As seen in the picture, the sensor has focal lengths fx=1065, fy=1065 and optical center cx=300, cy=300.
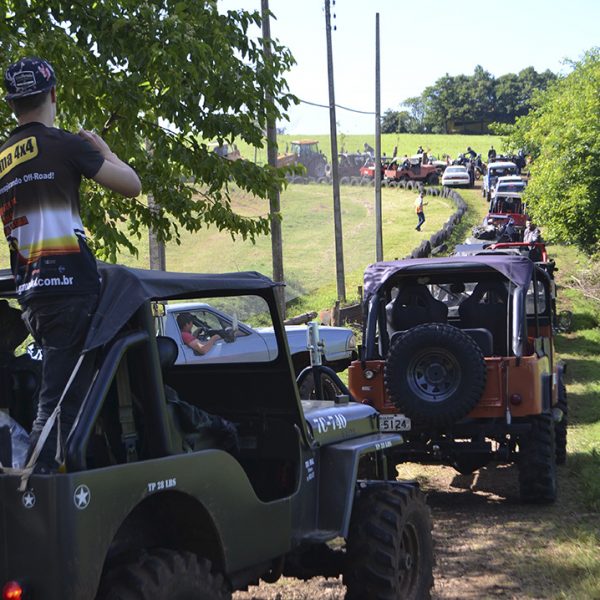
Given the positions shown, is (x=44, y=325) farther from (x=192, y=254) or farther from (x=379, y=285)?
(x=192, y=254)

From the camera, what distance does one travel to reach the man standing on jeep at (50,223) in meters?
4.05

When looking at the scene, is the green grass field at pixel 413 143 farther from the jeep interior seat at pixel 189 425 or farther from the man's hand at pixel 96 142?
the man's hand at pixel 96 142

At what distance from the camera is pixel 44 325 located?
4.09 metres

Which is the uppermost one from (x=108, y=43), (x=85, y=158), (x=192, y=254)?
(x=108, y=43)

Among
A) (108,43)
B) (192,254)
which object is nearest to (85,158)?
(108,43)

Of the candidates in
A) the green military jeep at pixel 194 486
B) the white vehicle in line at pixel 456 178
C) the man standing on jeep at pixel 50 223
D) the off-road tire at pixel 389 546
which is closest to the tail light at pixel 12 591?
the green military jeep at pixel 194 486

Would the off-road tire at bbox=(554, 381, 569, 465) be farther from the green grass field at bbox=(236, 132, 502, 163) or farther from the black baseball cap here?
the green grass field at bbox=(236, 132, 502, 163)

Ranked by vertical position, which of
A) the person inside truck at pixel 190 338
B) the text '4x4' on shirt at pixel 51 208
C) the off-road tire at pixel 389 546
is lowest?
the off-road tire at pixel 389 546

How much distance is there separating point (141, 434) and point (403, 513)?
1.82m

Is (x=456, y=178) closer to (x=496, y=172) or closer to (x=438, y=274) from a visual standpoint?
(x=496, y=172)

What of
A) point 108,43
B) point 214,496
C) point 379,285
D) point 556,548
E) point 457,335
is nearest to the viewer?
point 214,496

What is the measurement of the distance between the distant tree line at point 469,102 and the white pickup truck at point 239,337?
133540mm

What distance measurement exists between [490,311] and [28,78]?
7.50 m

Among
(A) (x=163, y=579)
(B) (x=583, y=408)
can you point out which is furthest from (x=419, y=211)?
(A) (x=163, y=579)
